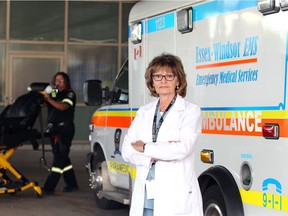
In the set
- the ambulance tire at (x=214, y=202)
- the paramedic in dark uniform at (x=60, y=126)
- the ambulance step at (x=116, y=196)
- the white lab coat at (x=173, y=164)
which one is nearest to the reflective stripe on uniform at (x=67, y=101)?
the paramedic in dark uniform at (x=60, y=126)

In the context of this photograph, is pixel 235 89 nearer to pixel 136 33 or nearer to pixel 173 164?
pixel 173 164

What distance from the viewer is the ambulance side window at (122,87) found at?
8.42 meters

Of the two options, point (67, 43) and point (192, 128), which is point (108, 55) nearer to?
point (67, 43)

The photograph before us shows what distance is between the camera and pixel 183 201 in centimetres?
446

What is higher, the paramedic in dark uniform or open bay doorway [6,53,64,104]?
open bay doorway [6,53,64,104]

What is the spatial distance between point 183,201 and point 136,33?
11.1 feet

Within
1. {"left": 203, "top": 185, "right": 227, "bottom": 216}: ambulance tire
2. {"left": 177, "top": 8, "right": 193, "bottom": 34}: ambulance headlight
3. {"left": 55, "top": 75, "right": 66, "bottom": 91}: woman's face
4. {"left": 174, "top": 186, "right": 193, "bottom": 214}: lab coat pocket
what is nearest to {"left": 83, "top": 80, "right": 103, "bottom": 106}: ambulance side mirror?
{"left": 55, "top": 75, "right": 66, "bottom": 91}: woman's face

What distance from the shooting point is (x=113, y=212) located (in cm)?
930

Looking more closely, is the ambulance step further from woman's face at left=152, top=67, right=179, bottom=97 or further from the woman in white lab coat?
woman's face at left=152, top=67, right=179, bottom=97

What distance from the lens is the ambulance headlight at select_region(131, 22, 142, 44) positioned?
24.6 ft

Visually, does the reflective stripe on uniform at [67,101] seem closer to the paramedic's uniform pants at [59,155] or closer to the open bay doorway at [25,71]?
the paramedic's uniform pants at [59,155]

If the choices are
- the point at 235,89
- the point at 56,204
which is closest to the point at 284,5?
the point at 235,89

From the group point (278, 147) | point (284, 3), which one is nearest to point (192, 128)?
point (278, 147)

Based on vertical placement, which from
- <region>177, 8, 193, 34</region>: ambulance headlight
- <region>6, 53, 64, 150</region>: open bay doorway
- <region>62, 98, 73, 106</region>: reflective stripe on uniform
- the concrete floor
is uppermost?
<region>6, 53, 64, 150</region>: open bay doorway
